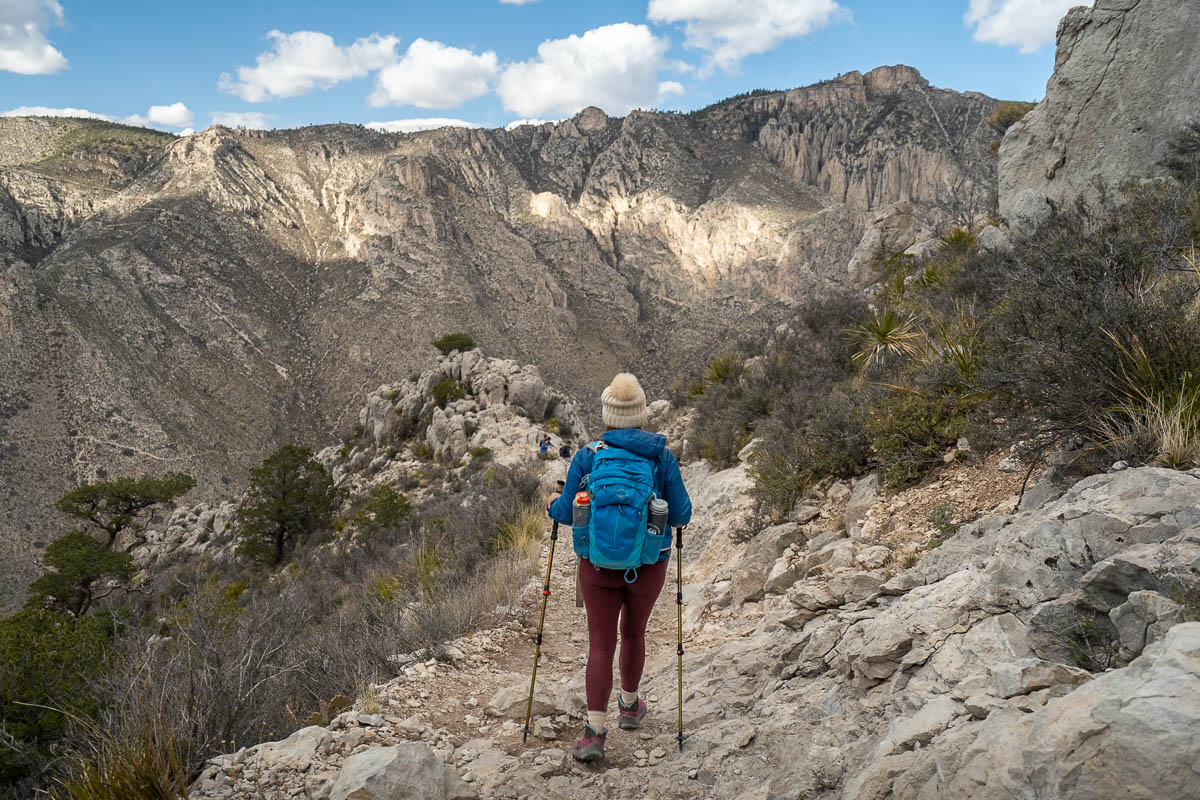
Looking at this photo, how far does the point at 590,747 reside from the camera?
321cm

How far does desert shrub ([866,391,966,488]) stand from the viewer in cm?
537

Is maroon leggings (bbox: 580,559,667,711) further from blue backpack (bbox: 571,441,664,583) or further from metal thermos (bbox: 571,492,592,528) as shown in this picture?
metal thermos (bbox: 571,492,592,528)

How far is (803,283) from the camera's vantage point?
245ft

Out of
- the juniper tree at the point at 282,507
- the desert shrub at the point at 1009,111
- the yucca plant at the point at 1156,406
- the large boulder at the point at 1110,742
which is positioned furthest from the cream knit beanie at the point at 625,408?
the desert shrub at the point at 1009,111

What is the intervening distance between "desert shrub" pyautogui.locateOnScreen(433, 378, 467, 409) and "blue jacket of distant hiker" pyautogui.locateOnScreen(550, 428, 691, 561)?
787 inches

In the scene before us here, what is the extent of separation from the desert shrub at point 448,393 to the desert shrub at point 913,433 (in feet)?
60.7

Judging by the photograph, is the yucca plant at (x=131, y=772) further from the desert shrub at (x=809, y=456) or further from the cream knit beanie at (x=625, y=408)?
the desert shrub at (x=809, y=456)

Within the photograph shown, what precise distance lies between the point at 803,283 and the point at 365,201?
172ft

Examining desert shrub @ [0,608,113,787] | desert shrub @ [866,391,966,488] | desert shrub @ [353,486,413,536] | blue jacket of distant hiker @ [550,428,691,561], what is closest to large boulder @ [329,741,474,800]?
blue jacket of distant hiker @ [550,428,691,561]

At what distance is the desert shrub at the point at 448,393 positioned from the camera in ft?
75.0

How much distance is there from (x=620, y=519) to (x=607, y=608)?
1.93ft

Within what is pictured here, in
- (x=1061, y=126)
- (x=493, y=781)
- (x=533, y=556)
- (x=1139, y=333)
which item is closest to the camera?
(x=493, y=781)

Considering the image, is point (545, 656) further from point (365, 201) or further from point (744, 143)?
point (744, 143)

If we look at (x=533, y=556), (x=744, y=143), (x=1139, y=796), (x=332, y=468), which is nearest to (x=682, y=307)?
(x=744, y=143)
